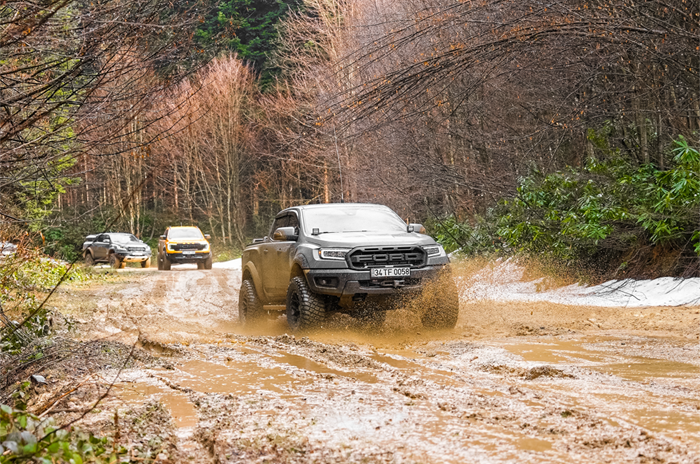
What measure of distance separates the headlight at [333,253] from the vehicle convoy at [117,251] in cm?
2492

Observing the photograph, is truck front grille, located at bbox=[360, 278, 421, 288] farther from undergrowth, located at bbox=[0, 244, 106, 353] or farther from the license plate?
undergrowth, located at bbox=[0, 244, 106, 353]

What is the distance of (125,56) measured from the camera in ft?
18.5

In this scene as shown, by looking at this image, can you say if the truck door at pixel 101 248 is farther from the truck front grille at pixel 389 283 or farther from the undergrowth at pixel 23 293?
the truck front grille at pixel 389 283

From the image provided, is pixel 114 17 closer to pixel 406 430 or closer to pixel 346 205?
pixel 406 430

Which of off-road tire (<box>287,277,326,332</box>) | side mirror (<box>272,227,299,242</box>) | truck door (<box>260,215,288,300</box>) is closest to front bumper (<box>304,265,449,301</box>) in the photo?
off-road tire (<box>287,277,326,332</box>)

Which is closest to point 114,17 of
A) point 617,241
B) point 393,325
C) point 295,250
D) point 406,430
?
point 406,430

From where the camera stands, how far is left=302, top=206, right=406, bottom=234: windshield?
10250 millimetres

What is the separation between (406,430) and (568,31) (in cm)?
652

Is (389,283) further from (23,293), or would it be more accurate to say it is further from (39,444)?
(23,293)

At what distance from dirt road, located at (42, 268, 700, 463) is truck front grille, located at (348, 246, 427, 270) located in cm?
90

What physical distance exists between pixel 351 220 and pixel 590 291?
537cm

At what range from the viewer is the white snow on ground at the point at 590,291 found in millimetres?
11719

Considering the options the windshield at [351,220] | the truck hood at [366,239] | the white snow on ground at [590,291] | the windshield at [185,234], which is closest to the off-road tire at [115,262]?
the windshield at [185,234]

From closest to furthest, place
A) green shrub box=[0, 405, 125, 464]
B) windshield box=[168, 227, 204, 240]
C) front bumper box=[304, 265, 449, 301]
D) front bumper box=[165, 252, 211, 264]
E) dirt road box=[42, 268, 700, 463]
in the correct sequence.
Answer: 1. green shrub box=[0, 405, 125, 464]
2. dirt road box=[42, 268, 700, 463]
3. front bumper box=[304, 265, 449, 301]
4. front bumper box=[165, 252, 211, 264]
5. windshield box=[168, 227, 204, 240]
